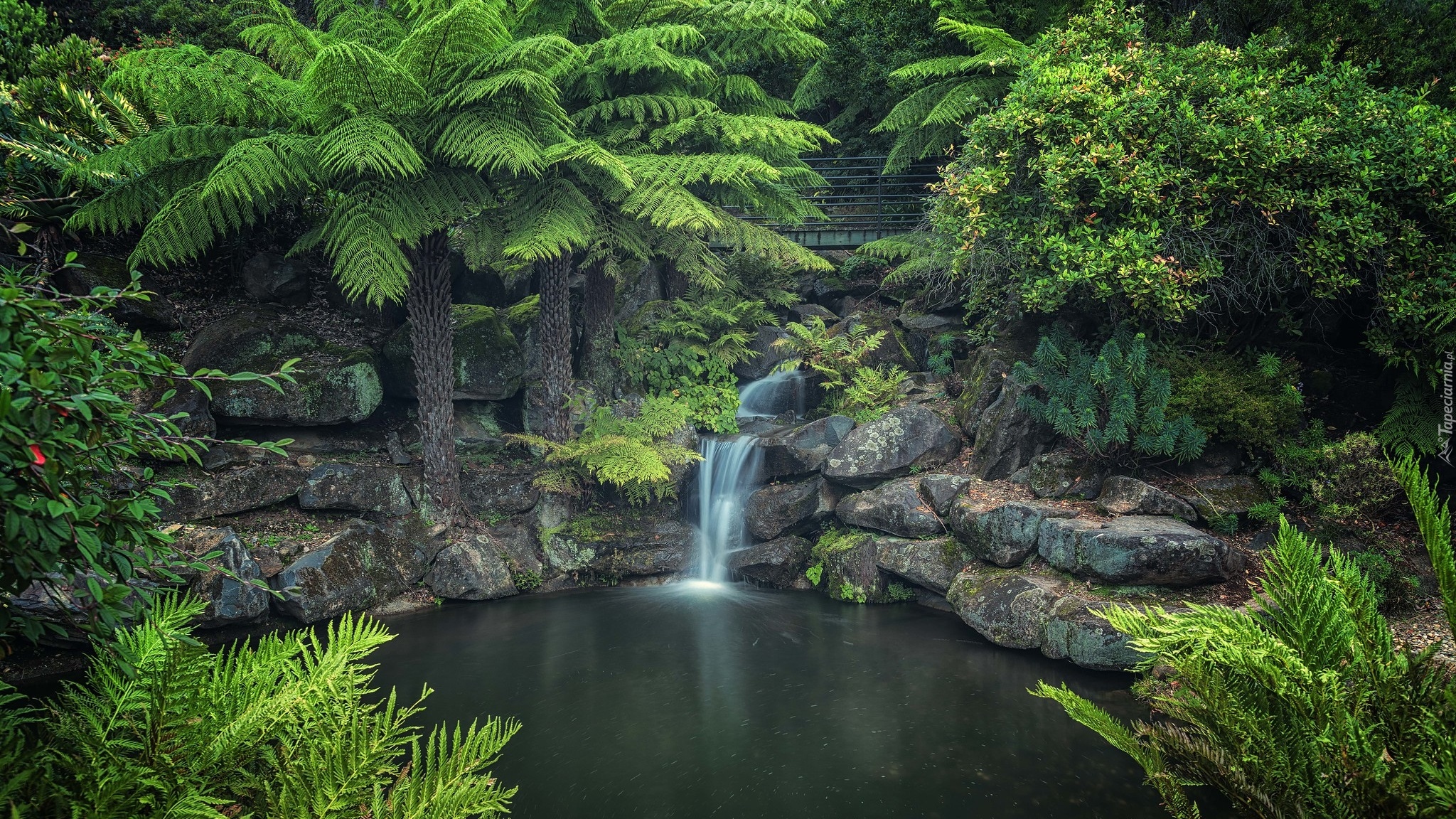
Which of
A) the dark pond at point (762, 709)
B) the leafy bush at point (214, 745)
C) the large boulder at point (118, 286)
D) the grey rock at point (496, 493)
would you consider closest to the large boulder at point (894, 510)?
the dark pond at point (762, 709)

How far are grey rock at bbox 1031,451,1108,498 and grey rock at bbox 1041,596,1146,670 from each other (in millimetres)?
1362

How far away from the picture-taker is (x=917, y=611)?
27.3 feet

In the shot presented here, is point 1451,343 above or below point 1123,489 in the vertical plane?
above

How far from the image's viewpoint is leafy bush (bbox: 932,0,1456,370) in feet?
21.7

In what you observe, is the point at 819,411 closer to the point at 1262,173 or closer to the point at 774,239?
the point at 774,239

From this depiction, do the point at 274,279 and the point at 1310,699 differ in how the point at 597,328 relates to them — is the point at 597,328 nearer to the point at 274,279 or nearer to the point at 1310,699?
the point at 274,279

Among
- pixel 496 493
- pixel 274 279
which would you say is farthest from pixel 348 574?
pixel 274 279

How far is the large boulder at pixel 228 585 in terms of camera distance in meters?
7.35

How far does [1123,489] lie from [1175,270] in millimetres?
2145

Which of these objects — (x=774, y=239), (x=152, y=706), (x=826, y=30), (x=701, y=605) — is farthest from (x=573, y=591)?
(x=826, y=30)

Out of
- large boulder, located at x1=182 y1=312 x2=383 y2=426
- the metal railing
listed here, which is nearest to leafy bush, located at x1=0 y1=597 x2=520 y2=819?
large boulder, located at x1=182 y1=312 x2=383 y2=426

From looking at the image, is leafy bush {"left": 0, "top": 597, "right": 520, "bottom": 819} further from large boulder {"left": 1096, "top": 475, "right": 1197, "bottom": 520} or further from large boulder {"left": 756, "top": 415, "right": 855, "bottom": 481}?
large boulder {"left": 756, "top": 415, "right": 855, "bottom": 481}

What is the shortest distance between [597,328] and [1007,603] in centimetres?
644

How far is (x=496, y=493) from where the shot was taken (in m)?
9.55
